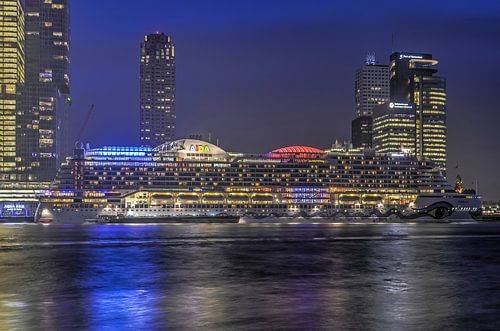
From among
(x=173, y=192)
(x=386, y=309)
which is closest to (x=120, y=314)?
(x=386, y=309)

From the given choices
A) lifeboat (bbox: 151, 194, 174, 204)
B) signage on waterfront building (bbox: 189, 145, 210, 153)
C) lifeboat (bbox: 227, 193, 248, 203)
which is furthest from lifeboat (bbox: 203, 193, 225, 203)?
signage on waterfront building (bbox: 189, 145, 210, 153)

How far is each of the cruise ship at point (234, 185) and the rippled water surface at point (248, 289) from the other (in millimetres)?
94416

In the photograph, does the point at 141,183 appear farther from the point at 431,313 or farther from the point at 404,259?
the point at 431,313

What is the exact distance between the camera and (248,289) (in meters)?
31.8

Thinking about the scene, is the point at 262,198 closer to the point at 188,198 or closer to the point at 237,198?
the point at 237,198

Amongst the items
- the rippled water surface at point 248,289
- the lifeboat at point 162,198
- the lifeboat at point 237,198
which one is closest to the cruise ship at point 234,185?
the lifeboat at point 237,198

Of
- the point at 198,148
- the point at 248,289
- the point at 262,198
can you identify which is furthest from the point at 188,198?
the point at 248,289

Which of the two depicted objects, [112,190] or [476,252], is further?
[112,190]

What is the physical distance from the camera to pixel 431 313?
81.5ft

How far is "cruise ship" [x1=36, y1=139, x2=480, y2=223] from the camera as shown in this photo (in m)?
151

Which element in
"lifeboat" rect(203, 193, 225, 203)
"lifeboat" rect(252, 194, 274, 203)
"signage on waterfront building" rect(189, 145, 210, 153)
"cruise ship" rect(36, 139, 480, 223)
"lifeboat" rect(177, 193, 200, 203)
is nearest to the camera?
"cruise ship" rect(36, 139, 480, 223)

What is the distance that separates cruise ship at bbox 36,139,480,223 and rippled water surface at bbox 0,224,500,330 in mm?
94416

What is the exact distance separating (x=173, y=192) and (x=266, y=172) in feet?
84.6

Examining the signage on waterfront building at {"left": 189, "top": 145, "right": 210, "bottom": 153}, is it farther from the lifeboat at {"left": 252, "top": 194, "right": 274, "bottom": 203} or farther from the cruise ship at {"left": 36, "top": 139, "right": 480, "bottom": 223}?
the lifeboat at {"left": 252, "top": 194, "right": 274, "bottom": 203}
